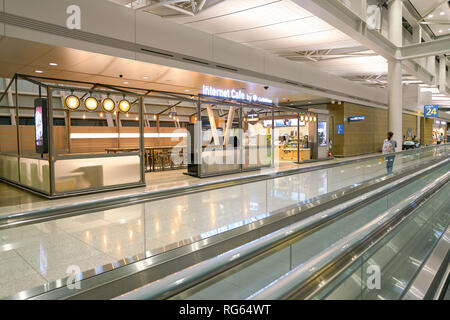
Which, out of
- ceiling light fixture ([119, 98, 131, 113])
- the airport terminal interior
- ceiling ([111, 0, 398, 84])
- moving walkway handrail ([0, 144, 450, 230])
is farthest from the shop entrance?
moving walkway handrail ([0, 144, 450, 230])

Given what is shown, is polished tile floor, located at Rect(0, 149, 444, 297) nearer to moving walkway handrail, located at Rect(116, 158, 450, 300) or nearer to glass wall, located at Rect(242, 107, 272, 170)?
moving walkway handrail, located at Rect(116, 158, 450, 300)

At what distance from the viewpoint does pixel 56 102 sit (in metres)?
17.7

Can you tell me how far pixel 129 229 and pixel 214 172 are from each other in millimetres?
7512

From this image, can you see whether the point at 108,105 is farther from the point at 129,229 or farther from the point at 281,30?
the point at 129,229

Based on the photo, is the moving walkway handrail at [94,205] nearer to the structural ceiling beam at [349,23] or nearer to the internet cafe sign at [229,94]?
the structural ceiling beam at [349,23]

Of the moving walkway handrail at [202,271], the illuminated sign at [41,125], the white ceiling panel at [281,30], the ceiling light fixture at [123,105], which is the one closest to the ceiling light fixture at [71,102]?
the illuminated sign at [41,125]

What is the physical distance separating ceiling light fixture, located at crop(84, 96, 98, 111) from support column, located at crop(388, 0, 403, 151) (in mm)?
11356

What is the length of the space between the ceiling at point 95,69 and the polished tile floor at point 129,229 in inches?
176

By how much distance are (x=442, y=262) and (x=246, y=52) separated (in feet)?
29.5

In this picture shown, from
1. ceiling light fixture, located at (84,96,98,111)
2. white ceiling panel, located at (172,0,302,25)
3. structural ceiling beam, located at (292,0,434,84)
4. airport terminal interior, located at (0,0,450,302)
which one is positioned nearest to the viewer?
airport terminal interior, located at (0,0,450,302)

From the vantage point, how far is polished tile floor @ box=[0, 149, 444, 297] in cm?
295

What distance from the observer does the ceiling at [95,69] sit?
6609 millimetres

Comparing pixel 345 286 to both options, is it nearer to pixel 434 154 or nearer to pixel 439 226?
pixel 439 226
